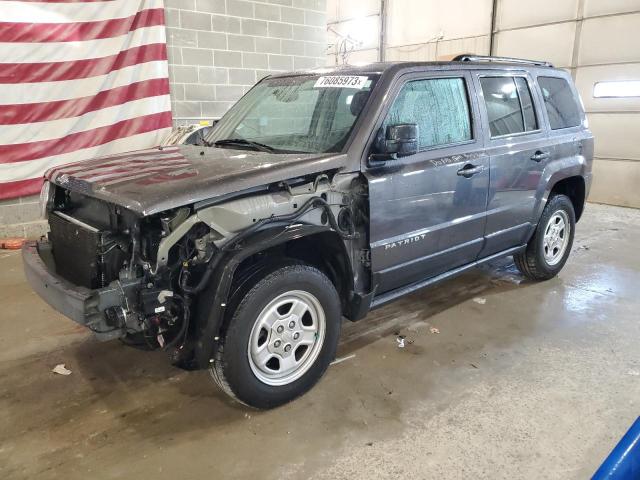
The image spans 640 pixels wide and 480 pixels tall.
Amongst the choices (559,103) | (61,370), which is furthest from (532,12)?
(61,370)

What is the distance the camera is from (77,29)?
6.14 m

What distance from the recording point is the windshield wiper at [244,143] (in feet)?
10.4

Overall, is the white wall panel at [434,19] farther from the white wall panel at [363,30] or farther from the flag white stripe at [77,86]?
the flag white stripe at [77,86]

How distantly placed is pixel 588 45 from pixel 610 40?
38cm

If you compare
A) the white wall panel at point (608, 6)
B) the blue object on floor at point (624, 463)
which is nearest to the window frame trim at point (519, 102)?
the blue object on floor at point (624, 463)

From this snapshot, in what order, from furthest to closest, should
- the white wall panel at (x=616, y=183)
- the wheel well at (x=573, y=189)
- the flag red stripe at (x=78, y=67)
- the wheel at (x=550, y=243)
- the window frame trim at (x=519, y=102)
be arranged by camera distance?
the white wall panel at (x=616, y=183) < the flag red stripe at (x=78, y=67) < the wheel well at (x=573, y=189) < the wheel at (x=550, y=243) < the window frame trim at (x=519, y=102)

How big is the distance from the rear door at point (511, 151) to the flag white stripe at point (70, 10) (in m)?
4.76

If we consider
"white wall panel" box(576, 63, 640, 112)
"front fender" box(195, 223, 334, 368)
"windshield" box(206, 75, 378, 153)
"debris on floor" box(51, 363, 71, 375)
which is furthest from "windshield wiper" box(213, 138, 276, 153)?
"white wall panel" box(576, 63, 640, 112)

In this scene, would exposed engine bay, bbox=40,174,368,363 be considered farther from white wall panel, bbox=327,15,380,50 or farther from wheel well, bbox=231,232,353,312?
white wall panel, bbox=327,15,380,50

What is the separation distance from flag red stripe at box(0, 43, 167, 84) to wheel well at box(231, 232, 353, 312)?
16.0ft

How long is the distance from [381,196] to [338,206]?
0.27m

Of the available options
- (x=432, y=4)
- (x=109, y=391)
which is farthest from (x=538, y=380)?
(x=432, y=4)

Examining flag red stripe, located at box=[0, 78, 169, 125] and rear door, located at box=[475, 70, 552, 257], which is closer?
rear door, located at box=[475, 70, 552, 257]

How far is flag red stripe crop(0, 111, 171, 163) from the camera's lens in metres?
6.04
